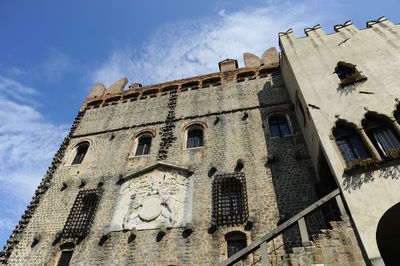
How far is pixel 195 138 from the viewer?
13312 mm

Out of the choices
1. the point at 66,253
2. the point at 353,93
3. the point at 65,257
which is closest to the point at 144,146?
A: the point at 66,253

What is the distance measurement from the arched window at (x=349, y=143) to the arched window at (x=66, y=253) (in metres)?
10.1

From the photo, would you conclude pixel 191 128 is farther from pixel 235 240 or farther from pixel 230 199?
pixel 235 240

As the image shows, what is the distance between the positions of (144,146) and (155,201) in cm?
409

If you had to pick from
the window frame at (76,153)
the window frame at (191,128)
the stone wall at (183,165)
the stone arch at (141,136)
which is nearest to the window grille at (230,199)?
the stone wall at (183,165)

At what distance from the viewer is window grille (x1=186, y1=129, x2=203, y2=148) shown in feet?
42.3

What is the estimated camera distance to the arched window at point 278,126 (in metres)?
12.1

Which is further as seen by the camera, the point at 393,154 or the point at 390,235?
the point at 390,235

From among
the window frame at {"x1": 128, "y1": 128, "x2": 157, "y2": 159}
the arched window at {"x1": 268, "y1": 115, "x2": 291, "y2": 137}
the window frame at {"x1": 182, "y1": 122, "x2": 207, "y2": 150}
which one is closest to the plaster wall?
the arched window at {"x1": 268, "y1": 115, "x2": 291, "y2": 137}

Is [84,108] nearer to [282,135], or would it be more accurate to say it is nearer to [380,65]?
[282,135]

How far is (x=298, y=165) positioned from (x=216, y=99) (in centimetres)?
620

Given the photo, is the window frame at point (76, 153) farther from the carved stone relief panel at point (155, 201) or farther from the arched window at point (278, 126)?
the arched window at point (278, 126)

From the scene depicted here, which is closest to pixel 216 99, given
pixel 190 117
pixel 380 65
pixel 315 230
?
pixel 190 117

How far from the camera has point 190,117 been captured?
14.1 m
